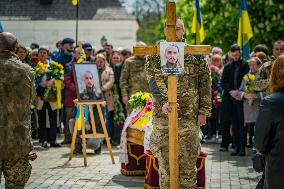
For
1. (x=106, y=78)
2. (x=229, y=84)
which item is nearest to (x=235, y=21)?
(x=106, y=78)

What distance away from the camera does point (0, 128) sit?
733 cm

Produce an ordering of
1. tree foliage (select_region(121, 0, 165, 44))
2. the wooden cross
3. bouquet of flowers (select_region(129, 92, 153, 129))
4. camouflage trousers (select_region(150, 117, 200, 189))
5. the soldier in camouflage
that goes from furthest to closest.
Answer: tree foliage (select_region(121, 0, 165, 44)) < the soldier in camouflage < bouquet of flowers (select_region(129, 92, 153, 129)) < camouflage trousers (select_region(150, 117, 200, 189)) < the wooden cross

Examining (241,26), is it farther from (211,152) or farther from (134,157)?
(134,157)

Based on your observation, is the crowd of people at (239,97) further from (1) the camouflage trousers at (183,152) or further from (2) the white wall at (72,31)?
(2) the white wall at (72,31)

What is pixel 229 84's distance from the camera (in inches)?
557

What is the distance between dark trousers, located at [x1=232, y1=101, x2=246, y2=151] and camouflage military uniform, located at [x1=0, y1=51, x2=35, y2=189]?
707 centimetres

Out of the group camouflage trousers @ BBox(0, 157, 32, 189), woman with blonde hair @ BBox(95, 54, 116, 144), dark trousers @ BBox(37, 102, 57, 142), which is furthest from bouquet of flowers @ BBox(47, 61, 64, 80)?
camouflage trousers @ BBox(0, 157, 32, 189)

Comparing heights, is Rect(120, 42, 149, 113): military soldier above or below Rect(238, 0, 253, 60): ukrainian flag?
below

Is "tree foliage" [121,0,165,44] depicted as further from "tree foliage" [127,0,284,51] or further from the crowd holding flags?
the crowd holding flags

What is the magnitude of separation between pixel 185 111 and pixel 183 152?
1.51ft

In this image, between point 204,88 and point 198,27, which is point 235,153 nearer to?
point 198,27

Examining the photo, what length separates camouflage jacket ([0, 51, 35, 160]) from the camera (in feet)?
24.1

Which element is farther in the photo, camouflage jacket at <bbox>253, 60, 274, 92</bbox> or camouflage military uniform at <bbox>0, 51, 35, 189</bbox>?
camouflage jacket at <bbox>253, 60, 274, 92</bbox>

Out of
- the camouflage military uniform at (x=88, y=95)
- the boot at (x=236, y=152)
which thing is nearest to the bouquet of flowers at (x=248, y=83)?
the boot at (x=236, y=152)
